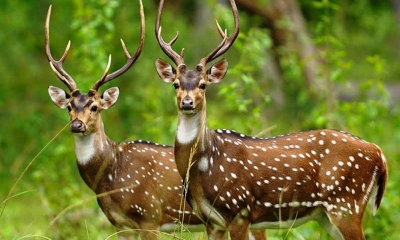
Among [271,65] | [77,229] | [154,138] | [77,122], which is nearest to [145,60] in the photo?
[271,65]

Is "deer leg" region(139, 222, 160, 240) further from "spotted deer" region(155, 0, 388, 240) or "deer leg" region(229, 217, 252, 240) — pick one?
"deer leg" region(229, 217, 252, 240)

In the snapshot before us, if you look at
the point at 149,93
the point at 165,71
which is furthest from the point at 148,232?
the point at 149,93

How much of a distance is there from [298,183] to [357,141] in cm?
65

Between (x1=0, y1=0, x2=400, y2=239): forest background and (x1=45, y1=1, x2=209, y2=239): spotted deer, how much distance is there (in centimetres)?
34

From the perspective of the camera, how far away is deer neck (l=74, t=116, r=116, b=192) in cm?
943

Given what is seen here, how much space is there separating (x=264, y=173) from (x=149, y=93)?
262 inches

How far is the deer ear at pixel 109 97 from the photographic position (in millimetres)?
9680

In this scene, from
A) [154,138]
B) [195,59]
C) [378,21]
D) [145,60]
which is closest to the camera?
[154,138]

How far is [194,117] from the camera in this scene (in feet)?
28.1

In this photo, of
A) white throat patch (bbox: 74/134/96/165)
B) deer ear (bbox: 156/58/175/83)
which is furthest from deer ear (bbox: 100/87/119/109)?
deer ear (bbox: 156/58/175/83)

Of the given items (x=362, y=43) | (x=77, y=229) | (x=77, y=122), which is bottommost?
(x=362, y=43)

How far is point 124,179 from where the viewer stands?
9500mm

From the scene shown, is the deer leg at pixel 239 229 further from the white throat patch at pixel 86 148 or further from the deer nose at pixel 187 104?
the white throat patch at pixel 86 148

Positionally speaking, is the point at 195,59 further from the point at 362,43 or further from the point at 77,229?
the point at 77,229
